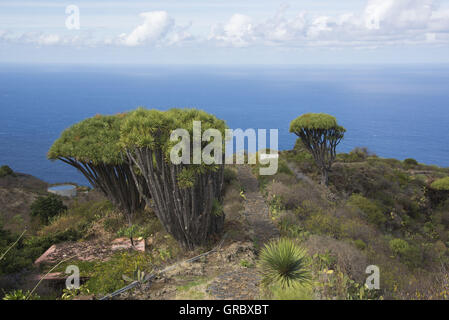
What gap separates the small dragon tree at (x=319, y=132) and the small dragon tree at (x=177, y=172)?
11.4m

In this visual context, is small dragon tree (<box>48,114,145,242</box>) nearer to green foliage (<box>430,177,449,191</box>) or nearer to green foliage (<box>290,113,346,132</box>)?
green foliage (<box>290,113,346,132</box>)

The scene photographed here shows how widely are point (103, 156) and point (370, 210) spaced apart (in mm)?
13413

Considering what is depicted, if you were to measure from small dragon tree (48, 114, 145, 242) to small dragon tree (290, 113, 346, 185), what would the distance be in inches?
423

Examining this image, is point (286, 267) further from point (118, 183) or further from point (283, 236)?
point (118, 183)

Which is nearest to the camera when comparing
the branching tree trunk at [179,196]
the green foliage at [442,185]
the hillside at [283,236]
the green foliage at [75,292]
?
the hillside at [283,236]

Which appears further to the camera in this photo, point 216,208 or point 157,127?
point 216,208

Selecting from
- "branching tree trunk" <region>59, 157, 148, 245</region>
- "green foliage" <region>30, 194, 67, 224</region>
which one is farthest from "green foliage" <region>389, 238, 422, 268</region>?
"green foliage" <region>30, 194, 67, 224</region>

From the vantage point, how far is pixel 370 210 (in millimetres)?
17750

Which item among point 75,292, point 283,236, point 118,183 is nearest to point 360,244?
point 283,236

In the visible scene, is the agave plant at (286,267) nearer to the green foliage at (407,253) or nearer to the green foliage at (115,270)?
the green foliage at (115,270)

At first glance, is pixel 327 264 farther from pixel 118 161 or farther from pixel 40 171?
pixel 40 171

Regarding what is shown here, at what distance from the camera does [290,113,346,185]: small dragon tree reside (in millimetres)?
19641

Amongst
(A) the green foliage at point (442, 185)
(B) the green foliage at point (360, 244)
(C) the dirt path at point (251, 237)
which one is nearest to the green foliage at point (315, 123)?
(C) the dirt path at point (251, 237)

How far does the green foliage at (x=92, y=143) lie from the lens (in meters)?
12.3
